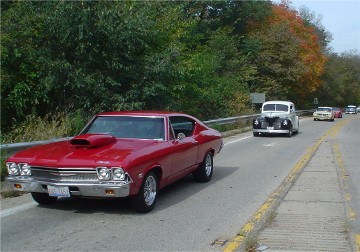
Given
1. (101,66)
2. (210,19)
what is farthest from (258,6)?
(101,66)

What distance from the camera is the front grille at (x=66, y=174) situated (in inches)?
250

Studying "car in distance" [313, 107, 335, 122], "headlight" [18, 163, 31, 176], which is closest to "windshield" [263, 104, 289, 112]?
"headlight" [18, 163, 31, 176]

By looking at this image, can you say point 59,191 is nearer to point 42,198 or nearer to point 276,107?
point 42,198

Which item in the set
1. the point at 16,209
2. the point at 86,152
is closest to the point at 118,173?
the point at 86,152

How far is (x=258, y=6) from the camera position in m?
47.3

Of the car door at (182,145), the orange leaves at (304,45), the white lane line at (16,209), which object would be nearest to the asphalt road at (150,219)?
the white lane line at (16,209)

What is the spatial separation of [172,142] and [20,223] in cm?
271

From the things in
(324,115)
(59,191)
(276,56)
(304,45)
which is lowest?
(324,115)

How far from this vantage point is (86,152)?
6.71 m

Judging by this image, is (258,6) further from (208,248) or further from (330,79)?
(208,248)

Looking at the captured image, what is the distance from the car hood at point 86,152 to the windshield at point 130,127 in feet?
0.95

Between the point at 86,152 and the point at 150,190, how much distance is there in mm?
1122

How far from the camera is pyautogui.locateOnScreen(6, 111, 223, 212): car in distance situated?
20.7 ft

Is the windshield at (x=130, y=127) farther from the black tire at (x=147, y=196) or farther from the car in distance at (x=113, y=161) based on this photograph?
the black tire at (x=147, y=196)
